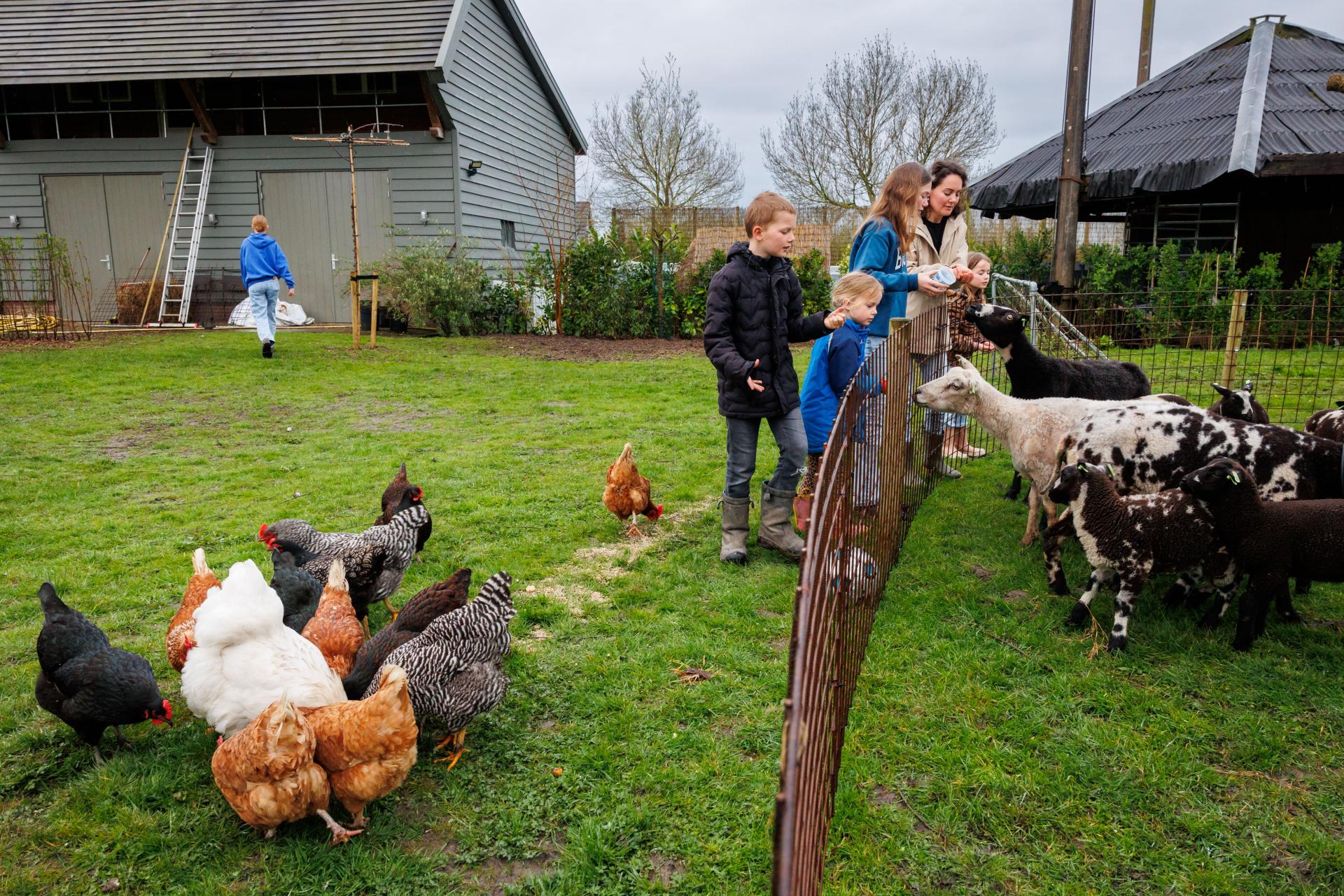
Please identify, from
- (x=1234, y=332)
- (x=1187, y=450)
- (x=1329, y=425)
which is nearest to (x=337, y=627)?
(x=1187, y=450)

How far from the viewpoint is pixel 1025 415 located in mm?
5133

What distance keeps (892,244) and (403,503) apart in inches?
146

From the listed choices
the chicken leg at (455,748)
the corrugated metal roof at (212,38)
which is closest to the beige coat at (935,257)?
the chicken leg at (455,748)

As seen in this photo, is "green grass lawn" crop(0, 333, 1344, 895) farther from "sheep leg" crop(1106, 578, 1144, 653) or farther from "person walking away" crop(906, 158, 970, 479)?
"person walking away" crop(906, 158, 970, 479)

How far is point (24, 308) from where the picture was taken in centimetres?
1609

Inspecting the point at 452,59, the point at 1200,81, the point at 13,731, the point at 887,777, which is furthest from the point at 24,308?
the point at 1200,81

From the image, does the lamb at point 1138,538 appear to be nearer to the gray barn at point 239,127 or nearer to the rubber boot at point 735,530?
the rubber boot at point 735,530

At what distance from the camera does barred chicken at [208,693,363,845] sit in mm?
2846

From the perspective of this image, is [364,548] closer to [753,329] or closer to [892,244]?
[753,329]

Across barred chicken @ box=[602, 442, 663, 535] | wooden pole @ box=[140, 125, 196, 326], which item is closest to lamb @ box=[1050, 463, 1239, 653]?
barred chicken @ box=[602, 442, 663, 535]

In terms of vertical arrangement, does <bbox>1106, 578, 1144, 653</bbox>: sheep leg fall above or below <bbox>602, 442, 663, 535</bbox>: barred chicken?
below

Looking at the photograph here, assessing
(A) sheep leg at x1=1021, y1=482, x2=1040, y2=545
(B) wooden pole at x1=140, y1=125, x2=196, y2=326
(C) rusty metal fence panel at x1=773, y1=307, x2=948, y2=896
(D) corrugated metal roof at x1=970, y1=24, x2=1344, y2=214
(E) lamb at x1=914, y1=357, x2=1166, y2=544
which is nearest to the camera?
(C) rusty metal fence panel at x1=773, y1=307, x2=948, y2=896

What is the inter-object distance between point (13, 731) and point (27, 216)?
1985 cm

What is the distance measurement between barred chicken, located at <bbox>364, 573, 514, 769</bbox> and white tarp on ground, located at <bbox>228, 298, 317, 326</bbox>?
15.6m
